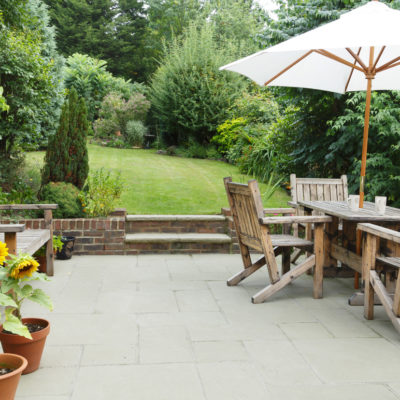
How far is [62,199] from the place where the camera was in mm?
5574

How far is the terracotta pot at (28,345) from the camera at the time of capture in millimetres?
2398

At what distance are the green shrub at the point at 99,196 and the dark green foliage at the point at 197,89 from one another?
A: 5894 mm

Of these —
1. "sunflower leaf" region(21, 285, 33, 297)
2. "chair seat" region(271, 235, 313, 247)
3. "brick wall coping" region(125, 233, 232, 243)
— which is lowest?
"brick wall coping" region(125, 233, 232, 243)

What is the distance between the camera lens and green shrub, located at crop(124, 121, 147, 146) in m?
12.8

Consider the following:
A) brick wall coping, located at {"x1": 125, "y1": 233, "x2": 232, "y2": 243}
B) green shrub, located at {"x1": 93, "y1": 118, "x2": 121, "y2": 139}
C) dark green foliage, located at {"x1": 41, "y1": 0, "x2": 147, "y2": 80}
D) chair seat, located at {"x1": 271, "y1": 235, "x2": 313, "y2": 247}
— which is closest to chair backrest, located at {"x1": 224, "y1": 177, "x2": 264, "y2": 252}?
chair seat, located at {"x1": 271, "y1": 235, "x2": 313, "y2": 247}

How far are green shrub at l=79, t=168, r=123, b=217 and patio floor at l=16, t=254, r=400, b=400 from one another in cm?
135

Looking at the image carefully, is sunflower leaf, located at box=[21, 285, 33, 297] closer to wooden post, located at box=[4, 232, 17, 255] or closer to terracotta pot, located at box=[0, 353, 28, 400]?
terracotta pot, located at box=[0, 353, 28, 400]

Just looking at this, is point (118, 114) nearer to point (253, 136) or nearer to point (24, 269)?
point (253, 136)

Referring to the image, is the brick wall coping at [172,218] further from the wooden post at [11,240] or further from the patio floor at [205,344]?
the wooden post at [11,240]

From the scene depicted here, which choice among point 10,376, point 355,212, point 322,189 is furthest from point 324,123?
point 10,376

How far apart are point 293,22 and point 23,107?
385 cm

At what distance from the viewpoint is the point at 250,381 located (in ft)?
8.00

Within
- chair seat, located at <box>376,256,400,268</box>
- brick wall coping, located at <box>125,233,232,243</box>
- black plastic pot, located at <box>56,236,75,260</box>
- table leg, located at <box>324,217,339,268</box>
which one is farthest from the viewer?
brick wall coping, located at <box>125,233,232,243</box>

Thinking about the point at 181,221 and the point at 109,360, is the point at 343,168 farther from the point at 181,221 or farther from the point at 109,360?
the point at 109,360
